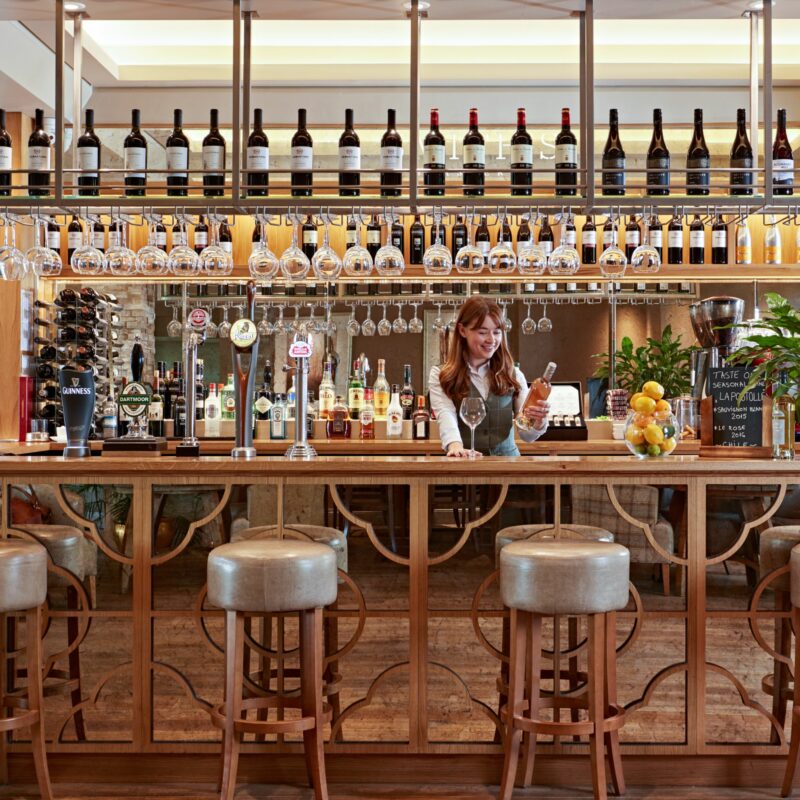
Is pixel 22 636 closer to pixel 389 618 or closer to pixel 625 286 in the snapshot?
pixel 389 618

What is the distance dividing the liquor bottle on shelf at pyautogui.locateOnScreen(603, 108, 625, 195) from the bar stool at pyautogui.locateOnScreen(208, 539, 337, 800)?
209 centimetres

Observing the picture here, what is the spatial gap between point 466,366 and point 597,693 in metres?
1.72

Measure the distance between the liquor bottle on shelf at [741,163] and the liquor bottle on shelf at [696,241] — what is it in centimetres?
24

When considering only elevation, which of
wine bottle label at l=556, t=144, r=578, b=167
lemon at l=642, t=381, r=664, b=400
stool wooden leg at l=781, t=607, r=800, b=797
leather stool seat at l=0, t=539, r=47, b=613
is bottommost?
stool wooden leg at l=781, t=607, r=800, b=797

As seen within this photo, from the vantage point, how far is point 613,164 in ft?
15.5

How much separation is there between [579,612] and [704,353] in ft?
5.86

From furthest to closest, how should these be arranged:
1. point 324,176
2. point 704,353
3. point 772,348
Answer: point 324,176 → point 704,353 → point 772,348

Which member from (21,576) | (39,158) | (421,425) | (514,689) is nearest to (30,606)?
(21,576)

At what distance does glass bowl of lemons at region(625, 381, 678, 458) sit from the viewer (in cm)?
324

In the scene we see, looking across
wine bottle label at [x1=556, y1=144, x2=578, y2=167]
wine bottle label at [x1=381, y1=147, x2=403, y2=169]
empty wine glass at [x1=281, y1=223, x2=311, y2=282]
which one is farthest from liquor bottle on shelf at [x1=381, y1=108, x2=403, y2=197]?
wine bottle label at [x1=556, y1=144, x2=578, y2=167]

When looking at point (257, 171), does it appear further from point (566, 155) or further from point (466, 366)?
point (566, 155)

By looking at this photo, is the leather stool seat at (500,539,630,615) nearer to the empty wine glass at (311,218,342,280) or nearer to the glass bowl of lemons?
the glass bowl of lemons

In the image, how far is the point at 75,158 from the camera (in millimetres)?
4211

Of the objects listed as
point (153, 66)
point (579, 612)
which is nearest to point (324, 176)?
point (153, 66)
